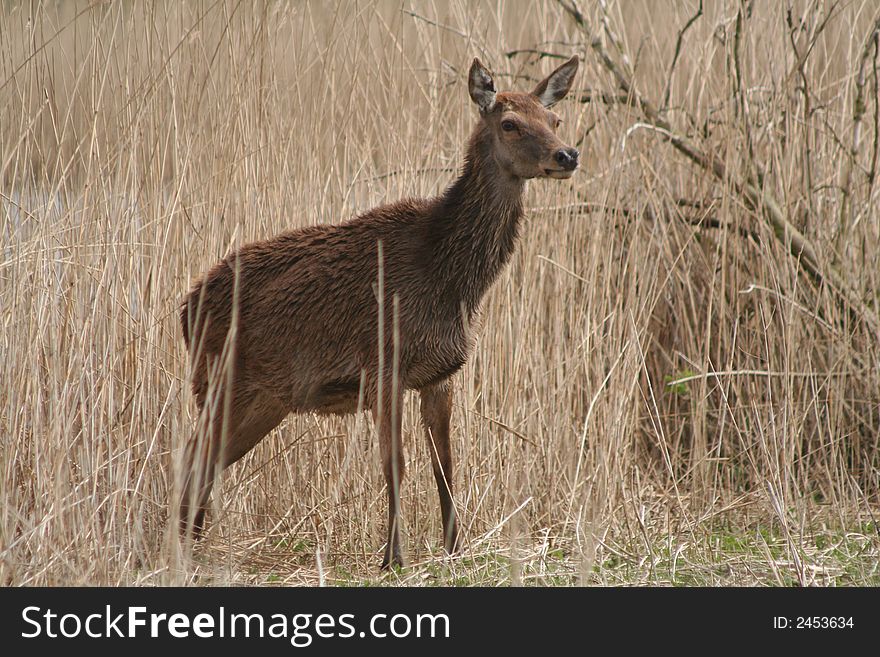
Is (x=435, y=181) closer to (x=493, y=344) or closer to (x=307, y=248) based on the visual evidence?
(x=493, y=344)

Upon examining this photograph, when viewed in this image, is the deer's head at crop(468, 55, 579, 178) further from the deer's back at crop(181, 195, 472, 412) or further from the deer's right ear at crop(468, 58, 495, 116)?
the deer's back at crop(181, 195, 472, 412)

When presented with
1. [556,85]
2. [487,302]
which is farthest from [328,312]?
[556,85]

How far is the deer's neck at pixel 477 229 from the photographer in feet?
14.0

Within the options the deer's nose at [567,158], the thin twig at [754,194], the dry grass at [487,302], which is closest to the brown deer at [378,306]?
the deer's nose at [567,158]

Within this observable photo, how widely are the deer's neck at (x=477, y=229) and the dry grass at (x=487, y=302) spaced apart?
2.28ft

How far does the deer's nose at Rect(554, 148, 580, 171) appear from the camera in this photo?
158 inches

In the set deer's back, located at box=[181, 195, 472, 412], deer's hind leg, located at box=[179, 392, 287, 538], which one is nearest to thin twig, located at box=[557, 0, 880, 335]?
deer's back, located at box=[181, 195, 472, 412]

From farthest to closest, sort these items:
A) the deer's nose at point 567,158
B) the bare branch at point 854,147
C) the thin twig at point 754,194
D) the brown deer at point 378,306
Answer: the bare branch at point 854,147
the thin twig at point 754,194
the brown deer at point 378,306
the deer's nose at point 567,158

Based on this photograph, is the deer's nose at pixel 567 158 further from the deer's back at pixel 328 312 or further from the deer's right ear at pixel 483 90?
the deer's back at pixel 328 312

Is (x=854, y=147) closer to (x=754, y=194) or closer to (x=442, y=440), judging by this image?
(x=754, y=194)

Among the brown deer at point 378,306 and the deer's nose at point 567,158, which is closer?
the deer's nose at point 567,158

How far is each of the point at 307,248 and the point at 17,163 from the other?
1.38 meters

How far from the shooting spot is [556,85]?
4492 mm

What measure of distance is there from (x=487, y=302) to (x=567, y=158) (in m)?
1.23
